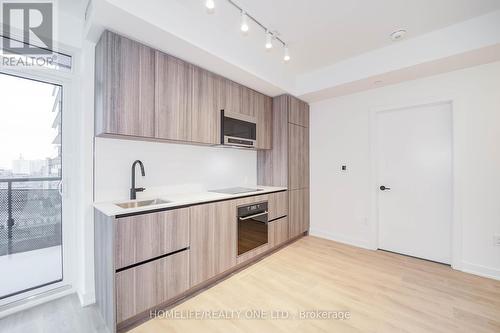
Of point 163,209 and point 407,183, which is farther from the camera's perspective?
point 407,183

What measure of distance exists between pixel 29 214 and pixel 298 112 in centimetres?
361

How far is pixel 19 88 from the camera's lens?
1932 millimetres

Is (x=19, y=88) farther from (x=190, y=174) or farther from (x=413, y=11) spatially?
(x=413, y=11)

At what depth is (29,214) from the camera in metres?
2.00

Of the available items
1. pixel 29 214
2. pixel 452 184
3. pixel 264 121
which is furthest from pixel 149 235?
pixel 452 184

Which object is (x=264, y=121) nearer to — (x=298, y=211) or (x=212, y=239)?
(x=298, y=211)

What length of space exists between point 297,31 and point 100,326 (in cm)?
336

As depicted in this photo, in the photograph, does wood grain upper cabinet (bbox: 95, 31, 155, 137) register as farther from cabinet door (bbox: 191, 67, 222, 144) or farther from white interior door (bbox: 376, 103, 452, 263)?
white interior door (bbox: 376, 103, 452, 263)

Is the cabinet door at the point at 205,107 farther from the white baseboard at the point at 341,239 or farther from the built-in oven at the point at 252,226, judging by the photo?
the white baseboard at the point at 341,239

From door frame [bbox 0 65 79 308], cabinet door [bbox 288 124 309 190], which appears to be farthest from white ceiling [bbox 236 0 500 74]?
door frame [bbox 0 65 79 308]

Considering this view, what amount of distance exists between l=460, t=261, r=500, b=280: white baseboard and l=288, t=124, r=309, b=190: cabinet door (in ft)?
7.22

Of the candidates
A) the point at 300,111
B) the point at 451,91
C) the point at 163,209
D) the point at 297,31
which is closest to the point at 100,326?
the point at 163,209

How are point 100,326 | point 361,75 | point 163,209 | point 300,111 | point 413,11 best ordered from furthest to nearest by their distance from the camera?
point 300,111, point 361,75, point 413,11, point 163,209, point 100,326

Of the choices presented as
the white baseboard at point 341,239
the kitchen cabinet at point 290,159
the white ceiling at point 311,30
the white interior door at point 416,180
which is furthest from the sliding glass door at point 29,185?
the white interior door at point 416,180
